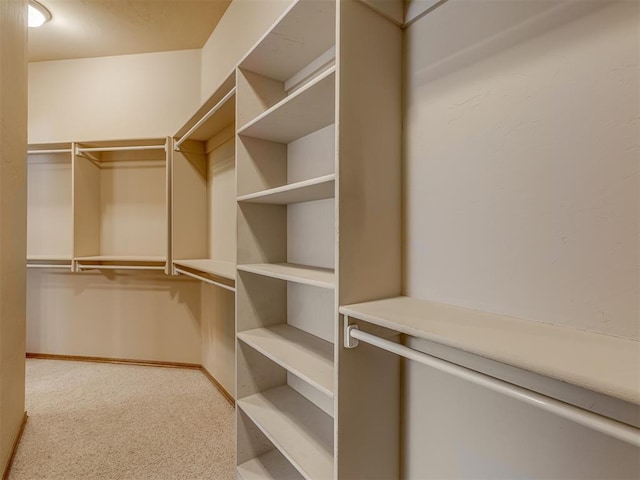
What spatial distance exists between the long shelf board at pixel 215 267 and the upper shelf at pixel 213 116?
100 cm

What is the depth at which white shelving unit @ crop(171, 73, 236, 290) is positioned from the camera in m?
2.39

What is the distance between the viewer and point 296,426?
1382mm

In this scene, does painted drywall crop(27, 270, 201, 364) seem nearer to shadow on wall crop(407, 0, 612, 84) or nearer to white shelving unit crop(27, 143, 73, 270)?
white shelving unit crop(27, 143, 73, 270)

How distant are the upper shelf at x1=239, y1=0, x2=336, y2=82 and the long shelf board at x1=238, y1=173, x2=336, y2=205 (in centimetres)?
60

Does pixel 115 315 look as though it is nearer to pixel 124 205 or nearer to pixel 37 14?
pixel 124 205

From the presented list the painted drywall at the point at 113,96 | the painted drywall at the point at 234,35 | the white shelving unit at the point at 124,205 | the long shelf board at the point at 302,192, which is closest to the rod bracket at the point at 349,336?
the long shelf board at the point at 302,192

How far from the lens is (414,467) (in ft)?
3.49

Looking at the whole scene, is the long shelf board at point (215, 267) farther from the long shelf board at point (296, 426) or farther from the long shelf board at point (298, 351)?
the long shelf board at point (296, 426)

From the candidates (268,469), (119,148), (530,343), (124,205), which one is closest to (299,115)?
(530,343)

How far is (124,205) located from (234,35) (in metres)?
1.95

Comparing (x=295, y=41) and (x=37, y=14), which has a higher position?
(x=37, y=14)

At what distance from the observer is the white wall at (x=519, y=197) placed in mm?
674

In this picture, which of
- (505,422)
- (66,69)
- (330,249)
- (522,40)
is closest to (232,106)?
(330,249)

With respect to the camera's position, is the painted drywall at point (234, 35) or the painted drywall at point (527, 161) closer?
the painted drywall at point (527, 161)
